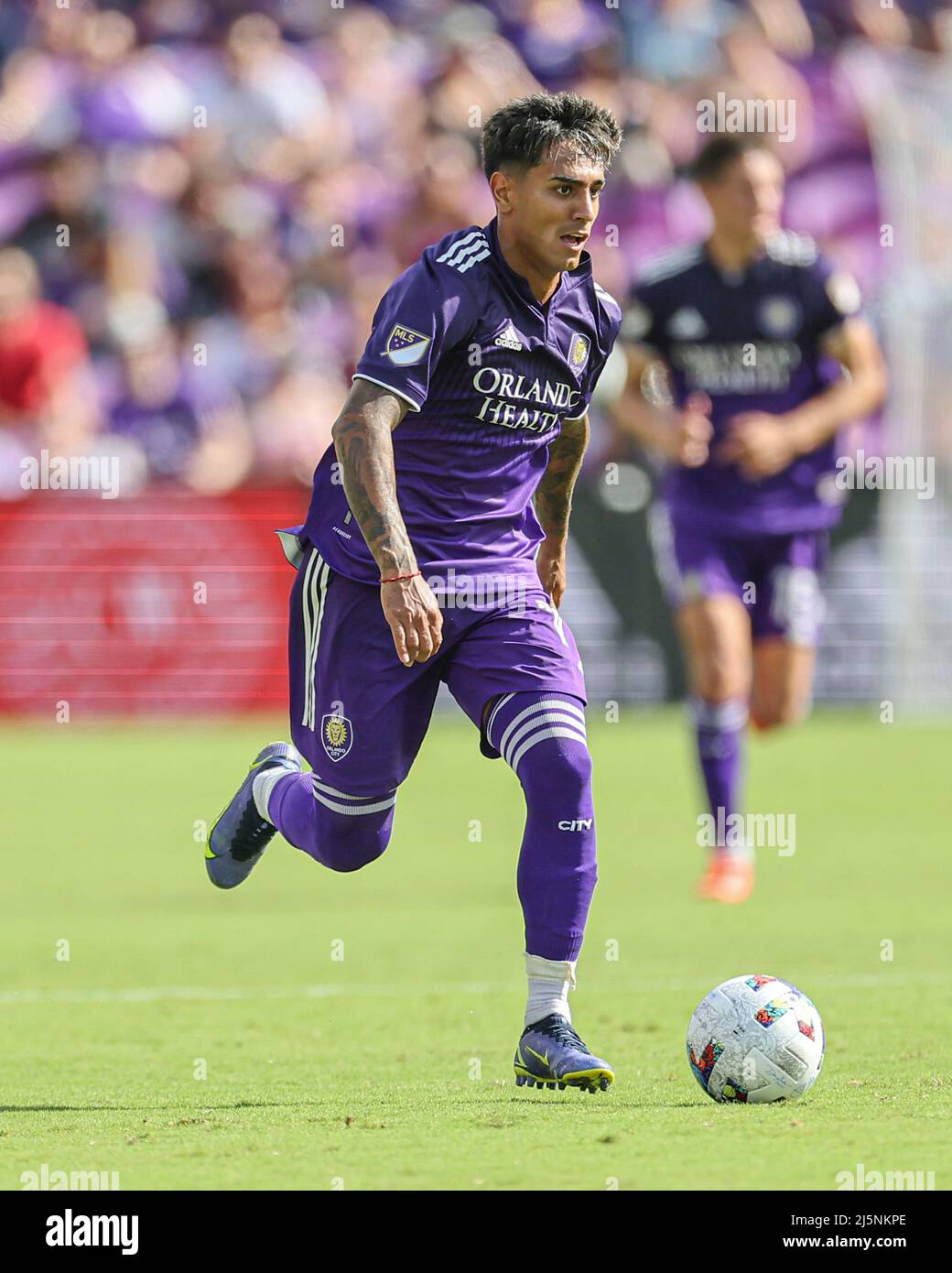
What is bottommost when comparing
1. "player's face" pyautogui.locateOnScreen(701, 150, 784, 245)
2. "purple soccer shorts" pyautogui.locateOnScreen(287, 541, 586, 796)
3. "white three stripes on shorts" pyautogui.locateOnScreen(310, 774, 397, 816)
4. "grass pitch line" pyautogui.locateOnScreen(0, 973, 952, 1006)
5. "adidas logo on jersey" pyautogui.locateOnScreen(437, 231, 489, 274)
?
"grass pitch line" pyautogui.locateOnScreen(0, 973, 952, 1006)

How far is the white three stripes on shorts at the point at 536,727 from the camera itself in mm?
5773

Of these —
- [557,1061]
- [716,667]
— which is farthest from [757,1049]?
[716,667]

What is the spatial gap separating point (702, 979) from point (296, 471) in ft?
32.0

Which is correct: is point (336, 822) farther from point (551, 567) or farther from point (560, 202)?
point (560, 202)

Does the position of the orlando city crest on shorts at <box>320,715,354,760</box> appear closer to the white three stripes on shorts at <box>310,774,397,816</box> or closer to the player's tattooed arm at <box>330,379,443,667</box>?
the white three stripes on shorts at <box>310,774,397,816</box>

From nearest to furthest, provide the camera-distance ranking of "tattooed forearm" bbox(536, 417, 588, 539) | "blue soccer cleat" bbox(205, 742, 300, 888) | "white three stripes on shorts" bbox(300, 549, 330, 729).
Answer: "white three stripes on shorts" bbox(300, 549, 330, 729) < "tattooed forearm" bbox(536, 417, 588, 539) < "blue soccer cleat" bbox(205, 742, 300, 888)

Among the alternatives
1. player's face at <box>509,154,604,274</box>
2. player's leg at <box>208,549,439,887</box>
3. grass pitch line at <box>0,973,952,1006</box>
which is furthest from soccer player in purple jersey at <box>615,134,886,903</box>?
player's face at <box>509,154,604,274</box>

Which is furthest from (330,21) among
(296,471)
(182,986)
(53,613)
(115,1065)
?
(115,1065)

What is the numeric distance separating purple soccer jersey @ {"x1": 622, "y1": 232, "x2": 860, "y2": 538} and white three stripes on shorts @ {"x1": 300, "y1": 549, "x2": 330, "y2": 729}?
4403 millimetres

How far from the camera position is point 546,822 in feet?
18.9

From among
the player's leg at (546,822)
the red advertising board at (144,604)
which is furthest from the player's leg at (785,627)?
the red advertising board at (144,604)

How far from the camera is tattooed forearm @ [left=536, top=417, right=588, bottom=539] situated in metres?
6.59

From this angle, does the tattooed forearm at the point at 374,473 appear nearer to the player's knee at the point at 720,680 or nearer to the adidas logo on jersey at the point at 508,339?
the adidas logo on jersey at the point at 508,339

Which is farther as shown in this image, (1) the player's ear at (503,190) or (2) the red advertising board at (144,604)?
(2) the red advertising board at (144,604)
